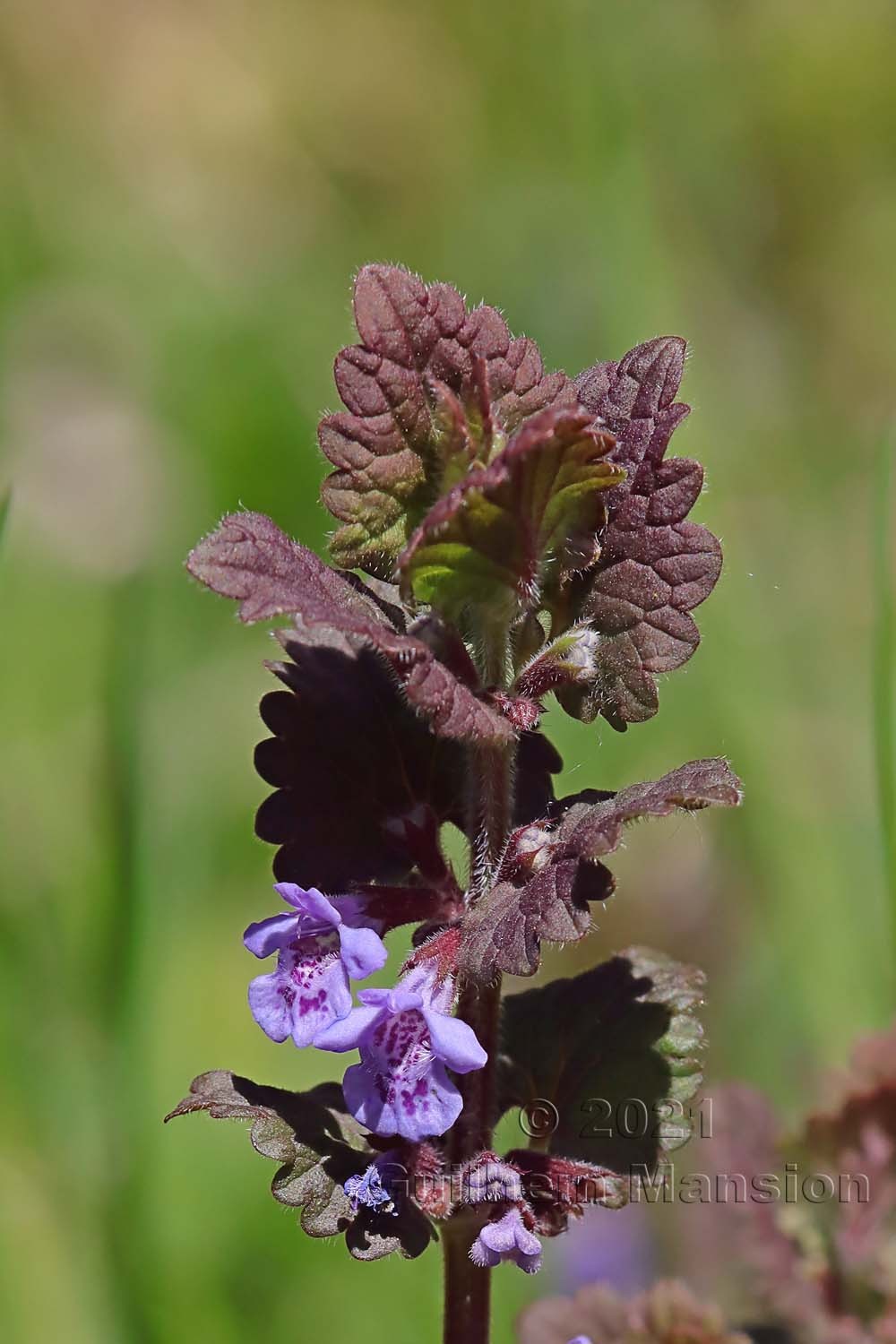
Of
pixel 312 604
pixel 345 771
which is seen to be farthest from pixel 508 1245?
pixel 312 604

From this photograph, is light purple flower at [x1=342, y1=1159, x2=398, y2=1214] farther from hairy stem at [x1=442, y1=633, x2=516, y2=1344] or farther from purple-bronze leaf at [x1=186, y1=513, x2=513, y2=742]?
purple-bronze leaf at [x1=186, y1=513, x2=513, y2=742]

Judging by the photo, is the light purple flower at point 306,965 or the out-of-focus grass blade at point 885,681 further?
the out-of-focus grass blade at point 885,681

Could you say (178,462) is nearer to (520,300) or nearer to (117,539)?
(117,539)

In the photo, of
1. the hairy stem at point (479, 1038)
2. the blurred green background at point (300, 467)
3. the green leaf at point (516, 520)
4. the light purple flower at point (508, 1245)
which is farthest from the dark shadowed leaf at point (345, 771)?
the blurred green background at point (300, 467)

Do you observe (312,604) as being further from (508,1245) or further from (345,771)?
(508,1245)

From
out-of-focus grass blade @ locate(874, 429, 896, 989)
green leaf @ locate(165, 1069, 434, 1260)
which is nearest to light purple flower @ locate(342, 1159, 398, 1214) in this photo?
green leaf @ locate(165, 1069, 434, 1260)

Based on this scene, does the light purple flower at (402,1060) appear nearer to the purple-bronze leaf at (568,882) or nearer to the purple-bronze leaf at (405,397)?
the purple-bronze leaf at (568,882)

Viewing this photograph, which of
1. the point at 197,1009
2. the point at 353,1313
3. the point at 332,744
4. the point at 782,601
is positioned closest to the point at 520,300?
the point at 782,601
